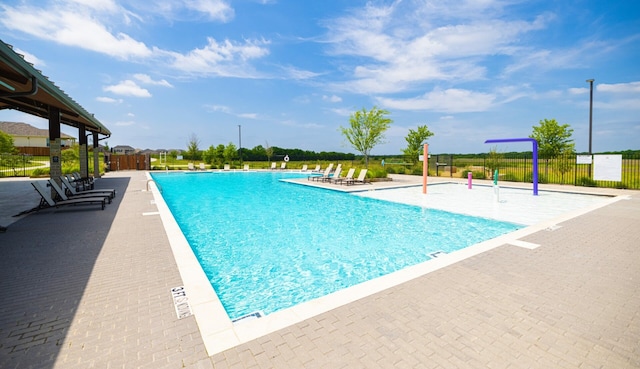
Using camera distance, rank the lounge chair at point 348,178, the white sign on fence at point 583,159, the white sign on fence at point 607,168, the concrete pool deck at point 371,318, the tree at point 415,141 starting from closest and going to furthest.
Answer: the concrete pool deck at point 371,318 → the white sign on fence at point 607,168 → the white sign on fence at point 583,159 → the lounge chair at point 348,178 → the tree at point 415,141

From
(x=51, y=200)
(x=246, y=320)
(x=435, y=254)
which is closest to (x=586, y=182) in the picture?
(x=435, y=254)

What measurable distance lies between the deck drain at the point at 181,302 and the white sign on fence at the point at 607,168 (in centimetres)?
1893

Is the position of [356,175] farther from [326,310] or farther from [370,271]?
[326,310]

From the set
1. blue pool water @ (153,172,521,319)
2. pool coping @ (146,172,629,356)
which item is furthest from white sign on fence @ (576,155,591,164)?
pool coping @ (146,172,629,356)

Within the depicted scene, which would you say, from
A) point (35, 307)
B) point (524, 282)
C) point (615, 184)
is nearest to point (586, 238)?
point (524, 282)

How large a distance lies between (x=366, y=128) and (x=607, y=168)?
46.0 feet

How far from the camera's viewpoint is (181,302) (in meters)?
3.08

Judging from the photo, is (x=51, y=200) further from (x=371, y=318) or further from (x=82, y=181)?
(x=371, y=318)

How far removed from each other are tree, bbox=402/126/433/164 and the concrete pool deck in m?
21.3

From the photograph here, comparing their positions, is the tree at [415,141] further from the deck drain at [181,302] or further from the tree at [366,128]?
the deck drain at [181,302]

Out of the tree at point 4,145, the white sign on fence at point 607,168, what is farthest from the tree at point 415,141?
the tree at point 4,145

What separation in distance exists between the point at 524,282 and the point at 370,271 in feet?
7.11

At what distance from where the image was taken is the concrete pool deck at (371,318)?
2.17 metres

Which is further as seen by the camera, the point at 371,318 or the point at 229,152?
the point at 229,152
